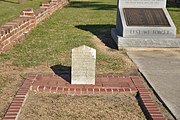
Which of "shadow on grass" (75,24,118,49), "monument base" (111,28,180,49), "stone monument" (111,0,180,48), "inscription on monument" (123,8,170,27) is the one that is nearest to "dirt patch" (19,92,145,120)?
"monument base" (111,28,180,49)

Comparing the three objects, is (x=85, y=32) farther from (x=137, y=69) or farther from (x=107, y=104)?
(x=107, y=104)

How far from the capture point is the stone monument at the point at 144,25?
8.59 meters

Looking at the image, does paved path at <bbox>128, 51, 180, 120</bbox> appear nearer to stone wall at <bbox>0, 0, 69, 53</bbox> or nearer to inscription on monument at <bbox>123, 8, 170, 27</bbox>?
inscription on monument at <bbox>123, 8, 170, 27</bbox>

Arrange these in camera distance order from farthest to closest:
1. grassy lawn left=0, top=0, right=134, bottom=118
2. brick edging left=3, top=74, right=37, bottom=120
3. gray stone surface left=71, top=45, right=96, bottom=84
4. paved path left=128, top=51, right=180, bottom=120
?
grassy lawn left=0, top=0, right=134, bottom=118
gray stone surface left=71, top=45, right=96, bottom=84
paved path left=128, top=51, right=180, bottom=120
brick edging left=3, top=74, right=37, bottom=120

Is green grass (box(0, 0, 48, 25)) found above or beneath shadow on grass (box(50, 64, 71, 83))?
beneath

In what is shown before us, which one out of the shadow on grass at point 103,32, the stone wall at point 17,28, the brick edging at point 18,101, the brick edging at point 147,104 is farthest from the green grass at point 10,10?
the brick edging at point 147,104

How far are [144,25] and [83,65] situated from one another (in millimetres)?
3970

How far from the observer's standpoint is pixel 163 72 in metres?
6.47

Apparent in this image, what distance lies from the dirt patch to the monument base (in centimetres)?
350

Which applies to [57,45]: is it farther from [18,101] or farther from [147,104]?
[147,104]

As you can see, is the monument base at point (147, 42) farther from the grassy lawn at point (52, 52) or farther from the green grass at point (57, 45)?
the green grass at point (57, 45)

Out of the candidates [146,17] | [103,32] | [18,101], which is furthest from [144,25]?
[18,101]

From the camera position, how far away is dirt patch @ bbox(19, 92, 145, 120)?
173 inches

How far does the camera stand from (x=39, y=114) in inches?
175
